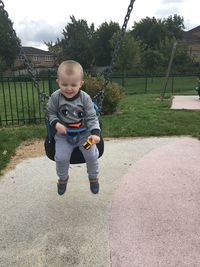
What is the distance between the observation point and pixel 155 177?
420cm

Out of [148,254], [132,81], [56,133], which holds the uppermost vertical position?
[56,133]

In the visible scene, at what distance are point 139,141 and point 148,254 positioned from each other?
11.9ft


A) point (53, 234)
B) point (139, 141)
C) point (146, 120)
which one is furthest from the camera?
point (146, 120)

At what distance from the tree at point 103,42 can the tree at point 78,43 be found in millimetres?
995

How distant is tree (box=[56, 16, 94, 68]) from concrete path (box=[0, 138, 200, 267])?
1945 inches

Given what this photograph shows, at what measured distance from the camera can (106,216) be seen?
3217 millimetres

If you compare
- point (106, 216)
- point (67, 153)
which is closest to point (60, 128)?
point (67, 153)

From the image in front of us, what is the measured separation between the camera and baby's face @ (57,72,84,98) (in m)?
2.76

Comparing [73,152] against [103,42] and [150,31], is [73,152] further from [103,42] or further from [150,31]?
[150,31]

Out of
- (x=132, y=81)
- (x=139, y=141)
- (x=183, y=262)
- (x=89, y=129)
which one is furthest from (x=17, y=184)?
(x=132, y=81)

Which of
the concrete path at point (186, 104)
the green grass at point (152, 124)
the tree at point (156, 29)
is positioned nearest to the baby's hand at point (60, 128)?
the green grass at point (152, 124)

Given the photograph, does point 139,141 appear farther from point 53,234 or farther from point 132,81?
point 132,81

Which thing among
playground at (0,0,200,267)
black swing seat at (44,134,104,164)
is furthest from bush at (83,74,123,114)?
black swing seat at (44,134,104,164)

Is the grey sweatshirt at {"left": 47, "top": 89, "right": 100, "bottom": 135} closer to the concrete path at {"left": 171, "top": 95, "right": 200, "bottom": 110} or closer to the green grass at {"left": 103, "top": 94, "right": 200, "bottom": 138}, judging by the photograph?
the green grass at {"left": 103, "top": 94, "right": 200, "bottom": 138}
